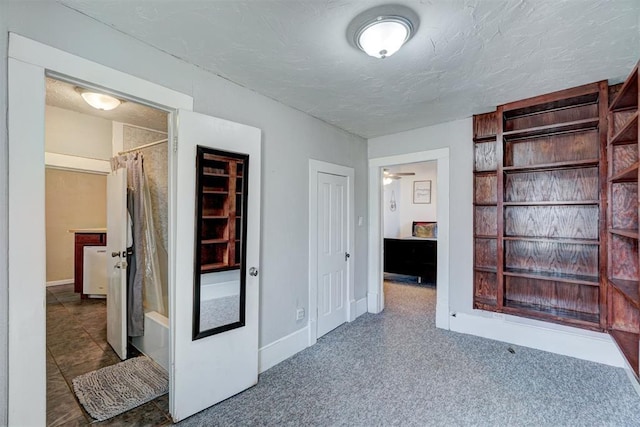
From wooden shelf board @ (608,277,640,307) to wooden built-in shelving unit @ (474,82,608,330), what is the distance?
0.58 ft

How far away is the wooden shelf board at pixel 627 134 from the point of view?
1737 millimetres

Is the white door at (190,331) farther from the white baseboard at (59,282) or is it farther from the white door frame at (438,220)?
the white baseboard at (59,282)

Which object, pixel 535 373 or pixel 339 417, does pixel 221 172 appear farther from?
pixel 535 373

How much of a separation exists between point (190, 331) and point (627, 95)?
3487 mm

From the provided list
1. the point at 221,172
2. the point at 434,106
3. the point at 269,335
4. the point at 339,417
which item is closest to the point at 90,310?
the point at 269,335

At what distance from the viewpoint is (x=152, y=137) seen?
3.42m

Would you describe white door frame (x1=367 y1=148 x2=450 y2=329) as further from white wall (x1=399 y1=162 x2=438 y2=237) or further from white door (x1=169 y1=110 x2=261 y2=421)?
white wall (x1=399 y1=162 x2=438 y2=237)

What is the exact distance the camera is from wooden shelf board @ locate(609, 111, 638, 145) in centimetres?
174

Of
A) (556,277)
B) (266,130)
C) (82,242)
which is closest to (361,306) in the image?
(556,277)

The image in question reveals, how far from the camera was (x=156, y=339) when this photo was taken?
260 cm

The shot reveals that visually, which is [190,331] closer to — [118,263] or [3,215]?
[3,215]

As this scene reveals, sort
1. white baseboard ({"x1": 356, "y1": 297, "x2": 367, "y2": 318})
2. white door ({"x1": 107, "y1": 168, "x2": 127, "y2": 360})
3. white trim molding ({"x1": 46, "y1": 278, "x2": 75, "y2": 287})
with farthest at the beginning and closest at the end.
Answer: white trim molding ({"x1": 46, "y1": 278, "x2": 75, "y2": 287}), white baseboard ({"x1": 356, "y1": 297, "x2": 367, "y2": 318}), white door ({"x1": 107, "y1": 168, "x2": 127, "y2": 360})

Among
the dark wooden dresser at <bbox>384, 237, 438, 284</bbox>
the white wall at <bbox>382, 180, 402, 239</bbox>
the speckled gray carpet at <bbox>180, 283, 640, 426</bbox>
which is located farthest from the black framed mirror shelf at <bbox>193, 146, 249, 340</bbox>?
the white wall at <bbox>382, 180, 402, 239</bbox>

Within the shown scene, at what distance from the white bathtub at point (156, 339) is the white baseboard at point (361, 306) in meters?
2.26
